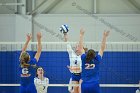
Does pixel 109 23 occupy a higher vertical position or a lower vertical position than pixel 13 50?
higher

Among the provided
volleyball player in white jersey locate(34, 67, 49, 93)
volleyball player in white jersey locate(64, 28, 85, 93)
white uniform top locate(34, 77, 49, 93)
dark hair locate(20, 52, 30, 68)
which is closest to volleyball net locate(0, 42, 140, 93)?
volleyball player in white jersey locate(34, 67, 49, 93)

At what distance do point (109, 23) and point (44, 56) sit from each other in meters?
3.12

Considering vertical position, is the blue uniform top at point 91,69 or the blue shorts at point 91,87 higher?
the blue uniform top at point 91,69

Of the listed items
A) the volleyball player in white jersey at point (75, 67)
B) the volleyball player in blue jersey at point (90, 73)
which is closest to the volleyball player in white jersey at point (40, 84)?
the volleyball player in white jersey at point (75, 67)

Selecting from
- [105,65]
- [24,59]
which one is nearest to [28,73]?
[24,59]

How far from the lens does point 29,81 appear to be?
888 centimetres

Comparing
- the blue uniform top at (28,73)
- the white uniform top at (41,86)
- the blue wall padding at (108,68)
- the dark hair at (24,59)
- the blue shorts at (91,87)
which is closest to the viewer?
the dark hair at (24,59)

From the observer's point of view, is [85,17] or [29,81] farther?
[85,17]

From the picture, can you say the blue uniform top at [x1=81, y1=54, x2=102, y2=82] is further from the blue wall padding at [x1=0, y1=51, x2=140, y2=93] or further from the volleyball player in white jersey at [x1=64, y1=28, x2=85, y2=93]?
the blue wall padding at [x1=0, y1=51, x2=140, y2=93]

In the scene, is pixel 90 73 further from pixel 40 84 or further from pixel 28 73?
pixel 40 84

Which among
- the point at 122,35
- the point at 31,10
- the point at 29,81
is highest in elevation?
the point at 31,10

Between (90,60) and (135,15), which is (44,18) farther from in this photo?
(90,60)

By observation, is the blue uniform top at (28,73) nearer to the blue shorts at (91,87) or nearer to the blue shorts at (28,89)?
the blue shorts at (28,89)

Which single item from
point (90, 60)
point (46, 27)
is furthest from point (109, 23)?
point (90, 60)
